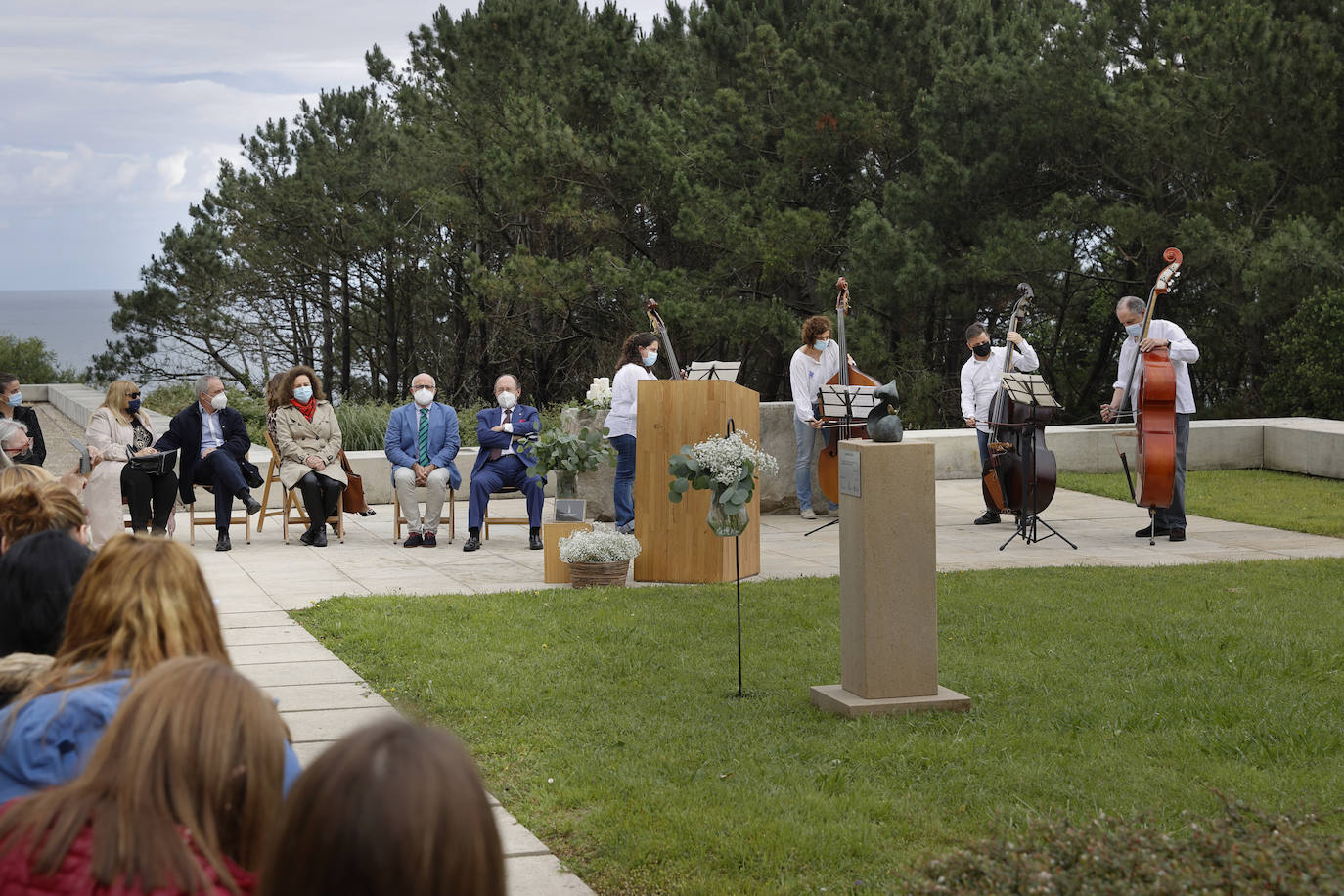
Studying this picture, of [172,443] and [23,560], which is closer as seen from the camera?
[23,560]

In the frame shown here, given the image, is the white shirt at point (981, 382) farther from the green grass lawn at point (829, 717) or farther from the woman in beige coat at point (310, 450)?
the woman in beige coat at point (310, 450)

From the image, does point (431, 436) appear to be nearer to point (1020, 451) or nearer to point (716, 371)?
point (716, 371)

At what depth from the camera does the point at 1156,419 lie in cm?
1009

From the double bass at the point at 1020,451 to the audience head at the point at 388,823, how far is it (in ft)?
31.1

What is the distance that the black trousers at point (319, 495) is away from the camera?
11.0 metres

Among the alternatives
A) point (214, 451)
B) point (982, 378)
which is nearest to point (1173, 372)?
point (982, 378)

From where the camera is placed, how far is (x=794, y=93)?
22.8 metres

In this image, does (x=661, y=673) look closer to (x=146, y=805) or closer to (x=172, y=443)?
(x=146, y=805)

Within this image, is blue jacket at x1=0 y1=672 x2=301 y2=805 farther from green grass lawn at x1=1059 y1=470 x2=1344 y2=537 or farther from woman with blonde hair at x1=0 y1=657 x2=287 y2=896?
green grass lawn at x1=1059 y1=470 x2=1344 y2=537

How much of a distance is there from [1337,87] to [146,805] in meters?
20.5

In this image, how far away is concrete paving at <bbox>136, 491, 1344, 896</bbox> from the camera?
6609mm

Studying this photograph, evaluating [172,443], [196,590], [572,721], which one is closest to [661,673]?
[572,721]

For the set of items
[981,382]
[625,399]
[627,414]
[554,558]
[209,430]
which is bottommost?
[554,558]

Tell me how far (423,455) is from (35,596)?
7.85m
